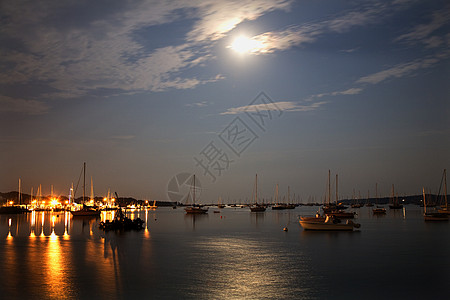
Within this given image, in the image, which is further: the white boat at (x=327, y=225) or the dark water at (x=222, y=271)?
the white boat at (x=327, y=225)

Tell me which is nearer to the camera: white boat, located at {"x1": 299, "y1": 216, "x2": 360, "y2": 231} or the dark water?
the dark water

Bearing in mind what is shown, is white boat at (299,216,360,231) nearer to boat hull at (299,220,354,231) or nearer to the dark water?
boat hull at (299,220,354,231)

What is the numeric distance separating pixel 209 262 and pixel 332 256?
10.8 meters

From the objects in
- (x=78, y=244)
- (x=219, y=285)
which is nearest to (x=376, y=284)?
(x=219, y=285)

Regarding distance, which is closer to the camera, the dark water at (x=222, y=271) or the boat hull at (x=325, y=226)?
the dark water at (x=222, y=271)

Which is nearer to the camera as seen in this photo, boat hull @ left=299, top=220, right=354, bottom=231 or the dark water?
the dark water

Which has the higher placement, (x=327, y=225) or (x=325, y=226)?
(x=327, y=225)

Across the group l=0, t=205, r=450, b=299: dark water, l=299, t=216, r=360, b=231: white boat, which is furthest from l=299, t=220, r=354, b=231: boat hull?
l=0, t=205, r=450, b=299: dark water

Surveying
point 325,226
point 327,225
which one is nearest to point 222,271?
point 325,226

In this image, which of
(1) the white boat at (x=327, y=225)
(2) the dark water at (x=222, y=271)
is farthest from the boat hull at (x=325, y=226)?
(2) the dark water at (x=222, y=271)

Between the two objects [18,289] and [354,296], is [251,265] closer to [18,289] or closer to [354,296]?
[354,296]

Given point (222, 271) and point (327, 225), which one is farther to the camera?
point (327, 225)

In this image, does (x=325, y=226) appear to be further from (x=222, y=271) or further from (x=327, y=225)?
(x=222, y=271)

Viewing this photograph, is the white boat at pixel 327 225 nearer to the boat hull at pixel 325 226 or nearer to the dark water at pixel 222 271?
the boat hull at pixel 325 226
